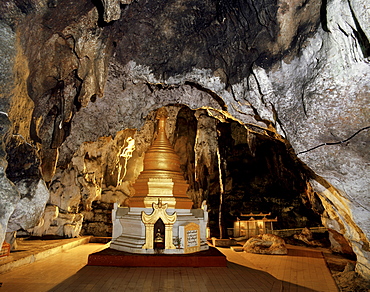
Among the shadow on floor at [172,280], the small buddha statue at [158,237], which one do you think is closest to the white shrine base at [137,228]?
the small buddha statue at [158,237]

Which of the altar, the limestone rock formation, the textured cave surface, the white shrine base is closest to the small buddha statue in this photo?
the altar

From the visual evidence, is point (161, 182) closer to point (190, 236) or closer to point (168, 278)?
point (190, 236)

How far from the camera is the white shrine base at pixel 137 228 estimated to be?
781 cm

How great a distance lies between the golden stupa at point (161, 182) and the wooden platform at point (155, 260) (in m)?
1.74

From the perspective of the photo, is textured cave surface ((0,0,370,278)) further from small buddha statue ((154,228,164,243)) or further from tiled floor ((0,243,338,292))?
small buddha statue ((154,228,164,243))

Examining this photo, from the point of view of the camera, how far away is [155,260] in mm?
7266

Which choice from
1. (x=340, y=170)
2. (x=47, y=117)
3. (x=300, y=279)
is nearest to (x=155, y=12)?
(x=47, y=117)

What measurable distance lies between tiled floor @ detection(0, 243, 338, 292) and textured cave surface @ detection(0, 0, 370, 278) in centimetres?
120

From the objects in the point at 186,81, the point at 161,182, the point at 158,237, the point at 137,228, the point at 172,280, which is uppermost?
the point at 186,81

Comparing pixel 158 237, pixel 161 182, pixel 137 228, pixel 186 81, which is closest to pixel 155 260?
pixel 158 237

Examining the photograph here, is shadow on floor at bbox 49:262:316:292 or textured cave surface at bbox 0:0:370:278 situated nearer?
textured cave surface at bbox 0:0:370:278

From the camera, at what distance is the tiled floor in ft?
18.1

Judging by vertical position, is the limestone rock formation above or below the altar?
below

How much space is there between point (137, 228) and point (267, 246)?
5.02 metres
